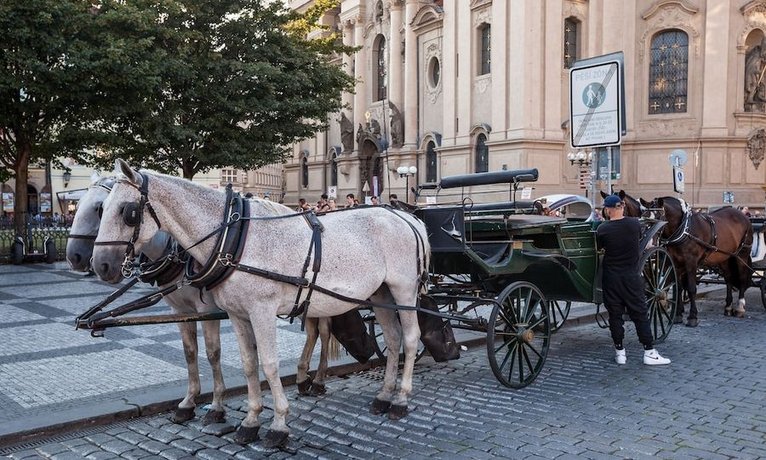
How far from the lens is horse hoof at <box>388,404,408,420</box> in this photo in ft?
19.2

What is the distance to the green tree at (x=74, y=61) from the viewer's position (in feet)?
53.3

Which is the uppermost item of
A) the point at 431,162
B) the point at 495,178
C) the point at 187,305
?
the point at 431,162

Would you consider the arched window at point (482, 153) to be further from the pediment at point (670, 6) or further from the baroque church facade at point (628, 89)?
the pediment at point (670, 6)

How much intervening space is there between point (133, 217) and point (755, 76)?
33.3 m

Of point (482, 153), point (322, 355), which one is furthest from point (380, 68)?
point (322, 355)

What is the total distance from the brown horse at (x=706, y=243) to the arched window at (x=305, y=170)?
39.9 meters

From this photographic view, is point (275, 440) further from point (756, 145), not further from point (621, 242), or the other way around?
point (756, 145)

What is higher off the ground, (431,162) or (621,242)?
(431,162)

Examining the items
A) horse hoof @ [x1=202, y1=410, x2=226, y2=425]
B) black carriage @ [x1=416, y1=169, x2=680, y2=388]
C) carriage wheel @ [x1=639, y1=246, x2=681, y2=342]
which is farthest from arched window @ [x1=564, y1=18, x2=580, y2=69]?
horse hoof @ [x1=202, y1=410, x2=226, y2=425]

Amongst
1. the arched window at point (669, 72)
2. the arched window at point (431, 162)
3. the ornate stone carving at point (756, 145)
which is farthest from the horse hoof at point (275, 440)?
the arched window at point (431, 162)

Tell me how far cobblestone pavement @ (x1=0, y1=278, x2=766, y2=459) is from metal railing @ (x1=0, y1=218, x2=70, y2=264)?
53.2 feet

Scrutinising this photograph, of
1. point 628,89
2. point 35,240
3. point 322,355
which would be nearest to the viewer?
point 322,355

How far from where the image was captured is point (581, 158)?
2852 centimetres

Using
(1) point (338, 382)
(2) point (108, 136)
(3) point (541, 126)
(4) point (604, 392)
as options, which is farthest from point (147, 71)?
(3) point (541, 126)
